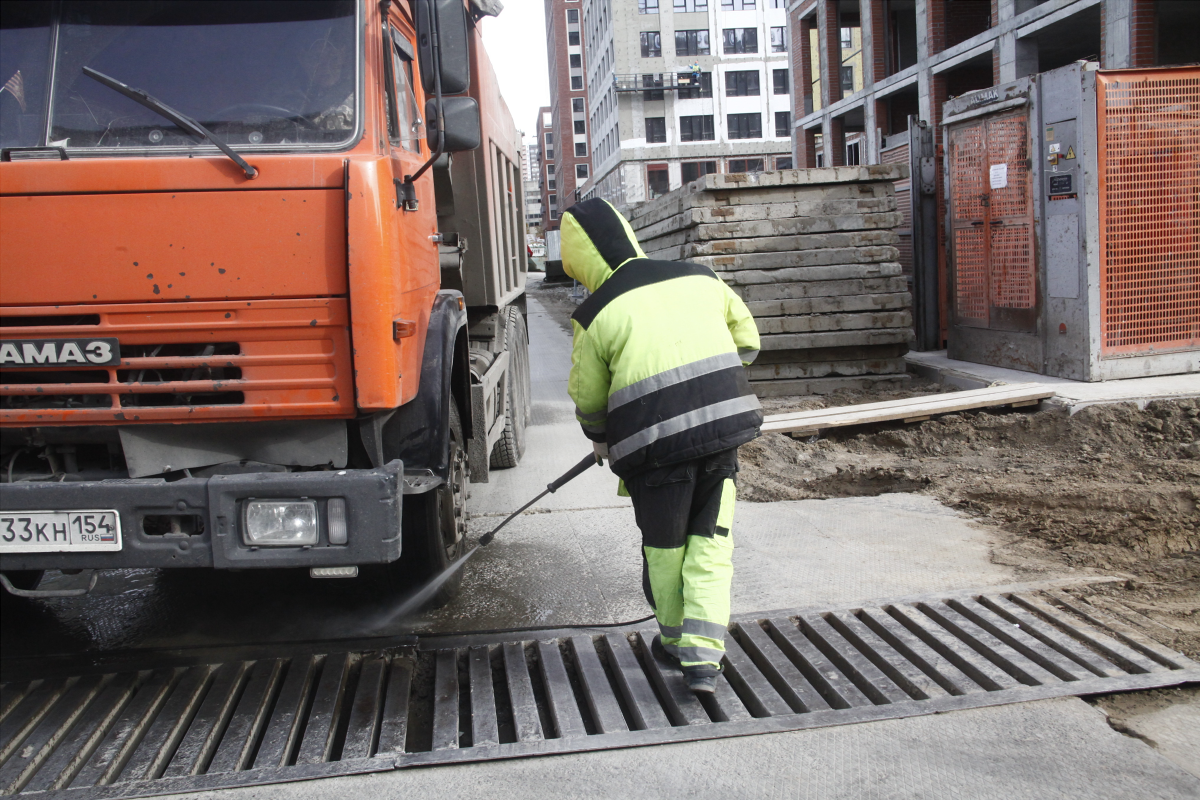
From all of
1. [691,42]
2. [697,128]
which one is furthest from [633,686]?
[691,42]

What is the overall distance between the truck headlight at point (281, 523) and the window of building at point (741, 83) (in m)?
67.4

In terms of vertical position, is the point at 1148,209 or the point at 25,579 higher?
the point at 1148,209

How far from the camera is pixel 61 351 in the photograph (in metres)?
3.30

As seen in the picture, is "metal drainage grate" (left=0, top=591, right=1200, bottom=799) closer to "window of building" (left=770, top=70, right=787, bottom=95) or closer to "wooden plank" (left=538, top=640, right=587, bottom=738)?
"wooden plank" (left=538, top=640, right=587, bottom=738)

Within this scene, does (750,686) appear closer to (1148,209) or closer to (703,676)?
(703,676)

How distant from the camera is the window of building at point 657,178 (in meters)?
66.1

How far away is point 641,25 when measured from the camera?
64.8 meters

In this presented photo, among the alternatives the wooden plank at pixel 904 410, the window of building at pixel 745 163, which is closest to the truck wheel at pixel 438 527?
the wooden plank at pixel 904 410

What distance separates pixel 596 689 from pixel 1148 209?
6.73 meters

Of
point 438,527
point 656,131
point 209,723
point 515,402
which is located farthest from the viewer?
point 656,131

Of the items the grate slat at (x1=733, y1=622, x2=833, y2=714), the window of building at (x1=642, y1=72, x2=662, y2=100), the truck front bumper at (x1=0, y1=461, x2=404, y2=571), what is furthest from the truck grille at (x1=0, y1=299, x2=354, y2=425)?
the window of building at (x1=642, y1=72, x2=662, y2=100)

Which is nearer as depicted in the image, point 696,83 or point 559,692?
point 559,692

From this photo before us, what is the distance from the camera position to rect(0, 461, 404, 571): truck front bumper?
3246 millimetres

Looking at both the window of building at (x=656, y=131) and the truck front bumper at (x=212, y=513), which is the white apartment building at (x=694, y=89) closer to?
the window of building at (x=656, y=131)
